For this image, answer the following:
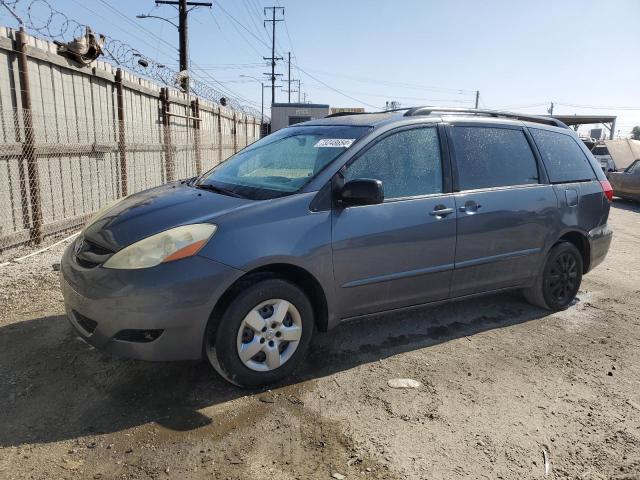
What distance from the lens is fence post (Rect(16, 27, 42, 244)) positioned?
18.9ft

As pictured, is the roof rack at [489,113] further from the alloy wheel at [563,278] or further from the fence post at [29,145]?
the fence post at [29,145]

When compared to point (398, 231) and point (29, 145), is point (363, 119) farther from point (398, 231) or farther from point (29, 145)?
point (29, 145)

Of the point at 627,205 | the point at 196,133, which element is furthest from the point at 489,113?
the point at 627,205

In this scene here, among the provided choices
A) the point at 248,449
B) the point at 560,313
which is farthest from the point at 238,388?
the point at 560,313

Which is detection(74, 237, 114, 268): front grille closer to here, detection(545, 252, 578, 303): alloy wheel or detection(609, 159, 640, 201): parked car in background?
detection(545, 252, 578, 303): alloy wheel

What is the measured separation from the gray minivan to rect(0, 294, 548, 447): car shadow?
0.33 meters

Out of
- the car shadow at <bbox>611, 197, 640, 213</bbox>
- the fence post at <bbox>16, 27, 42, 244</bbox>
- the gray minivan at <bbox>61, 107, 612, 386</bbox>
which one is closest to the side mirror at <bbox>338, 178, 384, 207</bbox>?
the gray minivan at <bbox>61, 107, 612, 386</bbox>

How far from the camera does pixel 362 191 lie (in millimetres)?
3295

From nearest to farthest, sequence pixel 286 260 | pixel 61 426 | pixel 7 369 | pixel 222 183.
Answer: pixel 61 426 → pixel 286 260 → pixel 7 369 → pixel 222 183

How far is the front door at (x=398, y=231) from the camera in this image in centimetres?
344

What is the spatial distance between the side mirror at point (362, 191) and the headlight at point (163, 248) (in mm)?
915

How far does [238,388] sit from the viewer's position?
320 cm

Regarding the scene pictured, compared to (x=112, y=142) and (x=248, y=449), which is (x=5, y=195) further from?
(x=248, y=449)

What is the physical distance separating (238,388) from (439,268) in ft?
5.92
